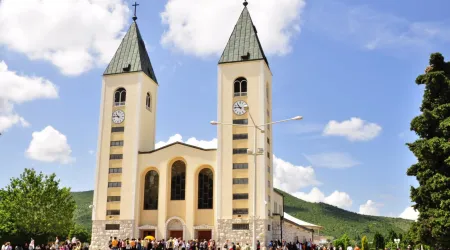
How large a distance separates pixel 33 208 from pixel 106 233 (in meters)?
13.0

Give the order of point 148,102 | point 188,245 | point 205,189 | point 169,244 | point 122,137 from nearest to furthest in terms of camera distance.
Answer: point 188,245 → point 169,244 → point 205,189 → point 122,137 → point 148,102

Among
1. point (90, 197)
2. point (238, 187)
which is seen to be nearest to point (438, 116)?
point (238, 187)

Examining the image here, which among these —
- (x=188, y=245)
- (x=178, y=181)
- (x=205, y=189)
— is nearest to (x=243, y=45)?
(x=205, y=189)

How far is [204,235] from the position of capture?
48.9 m

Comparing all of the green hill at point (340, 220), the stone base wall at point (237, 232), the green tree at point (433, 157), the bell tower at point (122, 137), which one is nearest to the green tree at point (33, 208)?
the bell tower at point (122, 137)

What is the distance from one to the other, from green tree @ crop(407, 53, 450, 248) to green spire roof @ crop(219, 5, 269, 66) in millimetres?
21452

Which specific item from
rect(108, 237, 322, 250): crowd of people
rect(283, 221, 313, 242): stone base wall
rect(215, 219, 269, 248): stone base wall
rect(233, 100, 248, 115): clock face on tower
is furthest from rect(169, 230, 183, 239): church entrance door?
rect(233, 100, 248, 115): clock face on tower

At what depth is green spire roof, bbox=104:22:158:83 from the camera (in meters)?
54.1

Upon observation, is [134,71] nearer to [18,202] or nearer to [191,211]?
[191,211]

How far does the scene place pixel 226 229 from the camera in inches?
1842

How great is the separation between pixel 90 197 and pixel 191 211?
341 feet

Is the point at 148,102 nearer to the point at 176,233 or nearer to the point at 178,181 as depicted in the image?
the point at 178,181

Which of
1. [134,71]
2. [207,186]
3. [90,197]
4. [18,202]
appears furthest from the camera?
[90,197]

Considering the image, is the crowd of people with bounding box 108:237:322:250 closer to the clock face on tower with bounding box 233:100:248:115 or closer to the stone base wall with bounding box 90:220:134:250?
the stone base wall with bounding box 90:220:134:250
